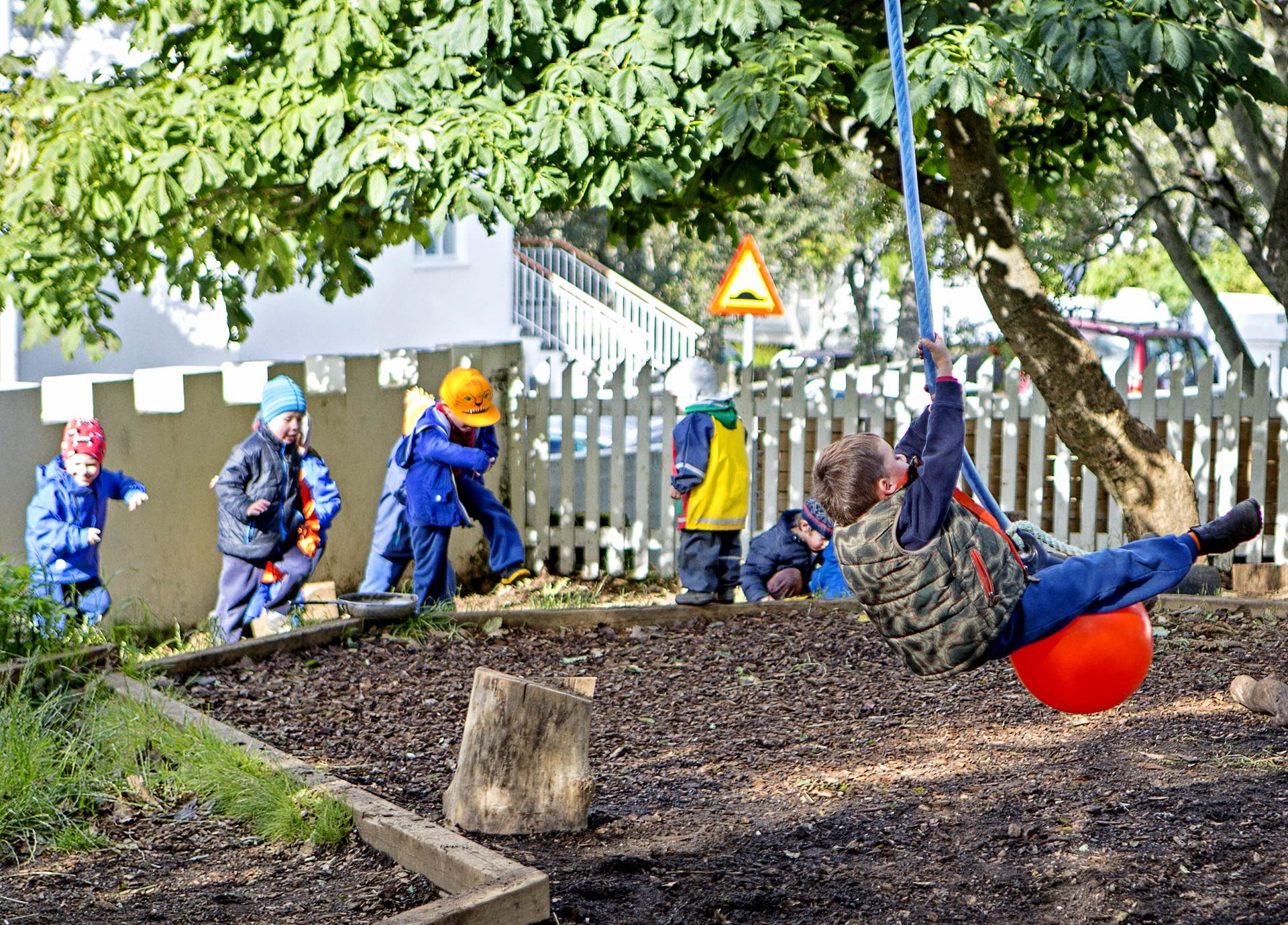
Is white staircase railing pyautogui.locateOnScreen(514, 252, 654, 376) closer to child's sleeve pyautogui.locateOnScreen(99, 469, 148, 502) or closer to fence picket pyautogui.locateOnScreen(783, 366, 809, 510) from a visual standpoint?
fence picket pyautogui.locateOnScreen(783, 366, 809, 510)

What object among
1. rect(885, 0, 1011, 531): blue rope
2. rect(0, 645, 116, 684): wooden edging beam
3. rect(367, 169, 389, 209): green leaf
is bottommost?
rect(0, 645, 116, 684): wooden edging beam

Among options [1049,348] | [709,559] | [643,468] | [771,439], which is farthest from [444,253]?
[1049,348]

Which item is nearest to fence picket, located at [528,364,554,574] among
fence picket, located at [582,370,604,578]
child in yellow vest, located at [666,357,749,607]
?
fence picket, located at [582,370,604,578]

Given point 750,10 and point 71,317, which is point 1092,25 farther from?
point 71,317

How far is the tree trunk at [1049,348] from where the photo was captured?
26.4ft

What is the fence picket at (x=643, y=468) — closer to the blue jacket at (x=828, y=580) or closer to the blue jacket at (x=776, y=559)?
the blue jacket at (x=776, y=559)

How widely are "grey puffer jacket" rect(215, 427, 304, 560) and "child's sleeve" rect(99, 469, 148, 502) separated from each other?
0.45 metres

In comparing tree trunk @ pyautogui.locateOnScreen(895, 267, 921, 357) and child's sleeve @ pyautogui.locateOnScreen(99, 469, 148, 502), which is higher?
tree trunk @ pyautogui.locateOnScreen(895, 267, 921, 357)

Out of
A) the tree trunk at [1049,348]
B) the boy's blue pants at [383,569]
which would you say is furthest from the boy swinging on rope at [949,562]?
the boy's blue pants at [383,569]

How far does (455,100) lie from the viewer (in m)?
6.39

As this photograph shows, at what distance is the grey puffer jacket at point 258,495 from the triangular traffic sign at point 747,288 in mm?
4941

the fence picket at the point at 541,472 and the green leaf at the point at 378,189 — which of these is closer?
the green leaf at the point at 378,189

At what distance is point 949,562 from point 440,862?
157 cm

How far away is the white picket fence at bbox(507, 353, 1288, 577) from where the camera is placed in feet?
30.5
